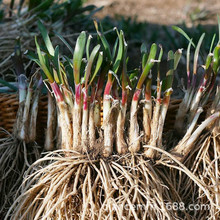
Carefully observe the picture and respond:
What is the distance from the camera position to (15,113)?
1.21 metres

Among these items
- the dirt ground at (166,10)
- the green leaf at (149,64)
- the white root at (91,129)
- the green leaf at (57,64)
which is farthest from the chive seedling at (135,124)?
the dirt ground at (166,10)

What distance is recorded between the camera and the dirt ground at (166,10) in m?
2.96

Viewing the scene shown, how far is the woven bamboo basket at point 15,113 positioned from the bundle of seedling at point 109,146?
0.33ft

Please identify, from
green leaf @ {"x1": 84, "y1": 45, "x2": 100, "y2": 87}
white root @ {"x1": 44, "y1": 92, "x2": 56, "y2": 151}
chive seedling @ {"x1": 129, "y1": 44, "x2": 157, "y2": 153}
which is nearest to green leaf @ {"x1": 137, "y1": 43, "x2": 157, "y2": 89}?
chive seedling @ {"x1": 129, "y1": 44, "x2": 157, "y2": 153}

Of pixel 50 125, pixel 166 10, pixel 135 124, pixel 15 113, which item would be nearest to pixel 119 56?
pixel 135 124

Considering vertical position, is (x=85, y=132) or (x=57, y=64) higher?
(x=57, y=64)

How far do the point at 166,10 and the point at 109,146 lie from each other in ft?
8.10

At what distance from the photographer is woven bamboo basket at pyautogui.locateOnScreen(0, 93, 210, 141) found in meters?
1.18

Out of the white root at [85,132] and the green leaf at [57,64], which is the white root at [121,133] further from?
the green leaf at [57,64]

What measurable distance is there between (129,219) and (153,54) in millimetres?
482

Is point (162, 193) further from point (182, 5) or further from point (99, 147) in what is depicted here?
point (182, 5)

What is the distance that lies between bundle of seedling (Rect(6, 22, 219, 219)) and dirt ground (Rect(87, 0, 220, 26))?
1.94 m

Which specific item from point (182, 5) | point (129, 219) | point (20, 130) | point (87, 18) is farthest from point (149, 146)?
point (182, 5)

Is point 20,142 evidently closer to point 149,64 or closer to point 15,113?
point 15,113
